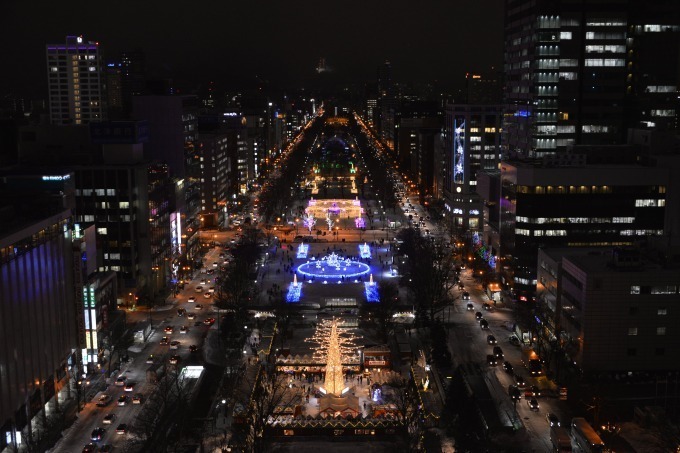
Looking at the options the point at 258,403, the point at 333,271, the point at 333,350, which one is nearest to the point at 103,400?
the point at 258,403

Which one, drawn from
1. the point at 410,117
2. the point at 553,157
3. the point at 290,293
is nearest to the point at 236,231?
the point at 290,293

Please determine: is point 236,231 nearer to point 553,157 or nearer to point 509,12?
point 509,12

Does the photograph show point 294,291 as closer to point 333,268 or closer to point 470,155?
point 333,268

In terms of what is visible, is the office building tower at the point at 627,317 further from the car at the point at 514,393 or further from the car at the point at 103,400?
the car at the point at 103,400

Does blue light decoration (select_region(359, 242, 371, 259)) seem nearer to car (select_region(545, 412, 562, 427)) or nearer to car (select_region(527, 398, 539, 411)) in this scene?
car (select_region(527, 398, 539, 411))

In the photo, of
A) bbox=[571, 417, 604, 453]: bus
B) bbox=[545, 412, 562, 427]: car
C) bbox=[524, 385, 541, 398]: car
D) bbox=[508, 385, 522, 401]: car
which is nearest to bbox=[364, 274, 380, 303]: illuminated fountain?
Result: bbox=[524, 385, 541, 398]: car

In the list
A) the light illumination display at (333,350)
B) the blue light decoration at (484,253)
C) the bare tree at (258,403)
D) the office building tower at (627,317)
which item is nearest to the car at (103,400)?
the bare tree at (258,403)
